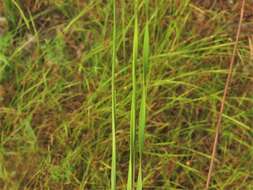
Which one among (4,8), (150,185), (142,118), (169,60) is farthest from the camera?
(4,8)

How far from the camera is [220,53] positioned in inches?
81.4

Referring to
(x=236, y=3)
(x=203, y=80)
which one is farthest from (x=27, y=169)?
(x=236, y=3)

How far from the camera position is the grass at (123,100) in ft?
6.39

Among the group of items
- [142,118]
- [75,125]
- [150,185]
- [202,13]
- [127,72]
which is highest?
[142,118]

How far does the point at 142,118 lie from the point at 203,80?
109 centimetres

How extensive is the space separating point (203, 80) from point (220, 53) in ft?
0.44

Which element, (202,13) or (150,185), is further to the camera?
(202,13)

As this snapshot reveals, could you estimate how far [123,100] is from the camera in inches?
77.9

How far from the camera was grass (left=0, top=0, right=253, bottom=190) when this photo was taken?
195 cm

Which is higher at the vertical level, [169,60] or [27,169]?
[169,60]

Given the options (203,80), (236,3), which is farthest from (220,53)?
(236,3)

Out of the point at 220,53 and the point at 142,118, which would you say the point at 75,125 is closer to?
the point at 220,53

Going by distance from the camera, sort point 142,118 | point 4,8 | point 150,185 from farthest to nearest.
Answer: point 4,8 < point 150,185 < point 142,118

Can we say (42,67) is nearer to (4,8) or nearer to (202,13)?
(4,8)
